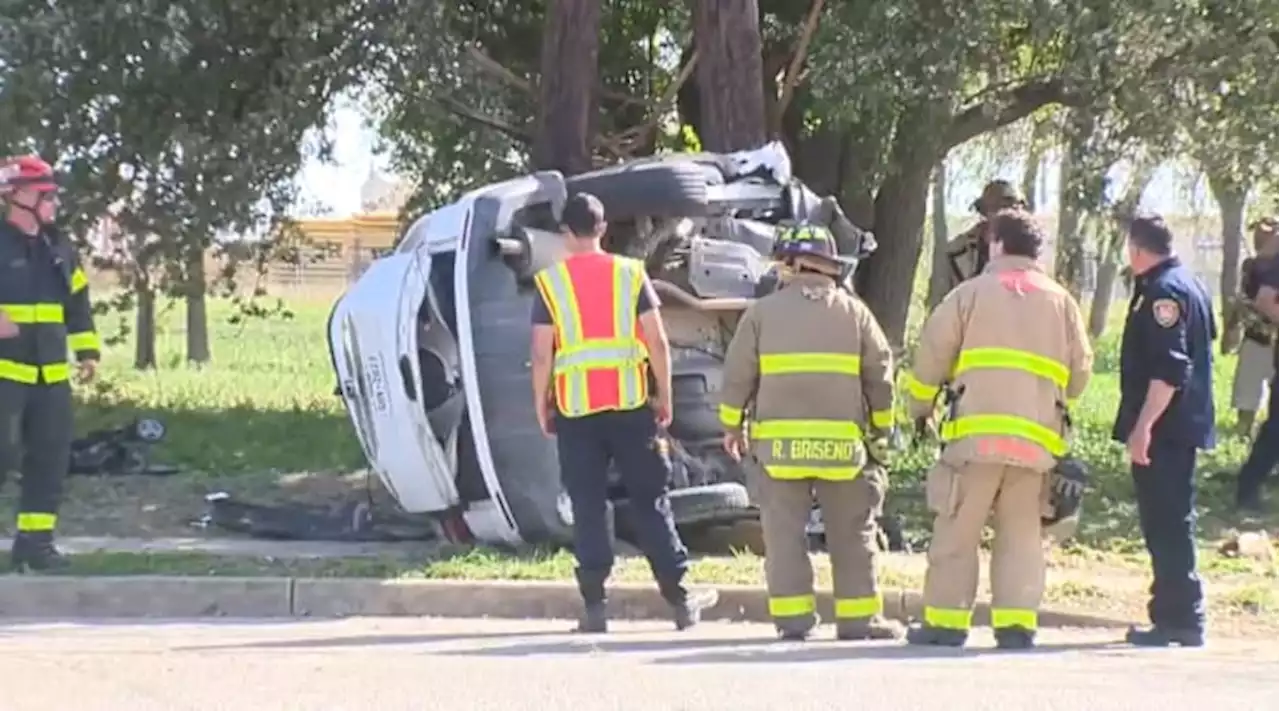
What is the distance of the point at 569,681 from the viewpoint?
7.06 m

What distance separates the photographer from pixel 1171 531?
8.03 metres

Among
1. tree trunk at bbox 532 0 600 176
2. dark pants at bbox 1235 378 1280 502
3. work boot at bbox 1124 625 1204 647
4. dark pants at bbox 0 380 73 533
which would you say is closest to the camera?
work boot at bbox 1124 625 1204 647

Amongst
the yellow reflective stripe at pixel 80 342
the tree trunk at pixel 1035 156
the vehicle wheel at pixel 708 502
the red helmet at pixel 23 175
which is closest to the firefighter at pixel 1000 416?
the vehicle wheel at pixel 708 502

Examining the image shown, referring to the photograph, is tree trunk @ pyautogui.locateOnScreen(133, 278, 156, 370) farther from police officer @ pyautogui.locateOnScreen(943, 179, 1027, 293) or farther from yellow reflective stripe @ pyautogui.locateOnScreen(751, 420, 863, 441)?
yellow reflective stripe @ pyautogui.locateOnScreen(751, 420, 863, 441)

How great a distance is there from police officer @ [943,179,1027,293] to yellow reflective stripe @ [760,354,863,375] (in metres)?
2.05

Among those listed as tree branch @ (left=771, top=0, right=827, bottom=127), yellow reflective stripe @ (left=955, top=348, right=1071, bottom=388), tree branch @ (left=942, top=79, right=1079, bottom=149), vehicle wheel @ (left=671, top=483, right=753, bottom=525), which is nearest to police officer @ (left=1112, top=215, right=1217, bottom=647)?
yellow reflective stripe @ (left=955, top=348, right=1071, bottom=388)

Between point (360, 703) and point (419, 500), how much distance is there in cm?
319

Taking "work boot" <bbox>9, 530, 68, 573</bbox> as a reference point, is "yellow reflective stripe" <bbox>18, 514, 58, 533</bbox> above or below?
above

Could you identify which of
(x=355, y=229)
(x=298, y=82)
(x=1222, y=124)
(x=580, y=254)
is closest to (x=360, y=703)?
(x=580, y=254)

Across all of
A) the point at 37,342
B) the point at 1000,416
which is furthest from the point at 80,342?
the point at 1000,416

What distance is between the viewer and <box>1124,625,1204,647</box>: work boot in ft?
26.7

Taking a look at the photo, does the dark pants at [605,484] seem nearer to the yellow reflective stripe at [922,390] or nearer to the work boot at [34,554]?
the yellow reflective stripe at [922,390]

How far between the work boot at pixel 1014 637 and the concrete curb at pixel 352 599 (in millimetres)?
940

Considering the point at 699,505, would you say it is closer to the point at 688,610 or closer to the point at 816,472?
the point at 688,610
